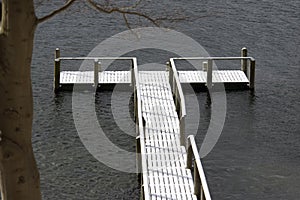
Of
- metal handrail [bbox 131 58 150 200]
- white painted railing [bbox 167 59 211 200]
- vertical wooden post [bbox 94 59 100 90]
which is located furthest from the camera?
vertical wooden post [bbox 94 59 100 90]

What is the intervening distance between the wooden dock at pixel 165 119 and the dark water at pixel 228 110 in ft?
2.71

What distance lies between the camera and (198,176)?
15.6 m

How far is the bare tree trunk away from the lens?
22.4ft

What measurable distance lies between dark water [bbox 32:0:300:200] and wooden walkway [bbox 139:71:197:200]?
1055mm

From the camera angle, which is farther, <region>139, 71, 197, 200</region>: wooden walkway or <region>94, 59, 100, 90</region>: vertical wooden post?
<region>94, 59, 100, 90</region>: vertical wooden post

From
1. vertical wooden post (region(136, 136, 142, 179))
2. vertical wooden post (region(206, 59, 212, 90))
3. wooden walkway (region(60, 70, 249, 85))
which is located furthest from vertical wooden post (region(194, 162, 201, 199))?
wooden walkway (region(60, 70, 249, 85))

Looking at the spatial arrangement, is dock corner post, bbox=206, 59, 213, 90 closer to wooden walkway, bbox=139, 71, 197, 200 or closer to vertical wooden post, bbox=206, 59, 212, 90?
vertical wooden post, bbox=206, 59, 212, 90

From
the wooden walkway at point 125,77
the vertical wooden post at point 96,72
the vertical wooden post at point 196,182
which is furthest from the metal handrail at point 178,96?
the vertical wooden post at point 196,182

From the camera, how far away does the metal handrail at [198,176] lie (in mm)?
14686

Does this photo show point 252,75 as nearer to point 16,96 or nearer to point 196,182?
point 196,182

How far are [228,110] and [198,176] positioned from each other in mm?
9010

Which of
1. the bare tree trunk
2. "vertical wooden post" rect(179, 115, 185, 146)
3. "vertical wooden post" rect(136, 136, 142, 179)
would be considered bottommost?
"vertical wooden post" rect(136, 136, 142, 179)

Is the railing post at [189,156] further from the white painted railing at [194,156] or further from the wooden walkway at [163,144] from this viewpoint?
the wooden walkway at [163,144]

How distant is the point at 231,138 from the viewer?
2197 cm
